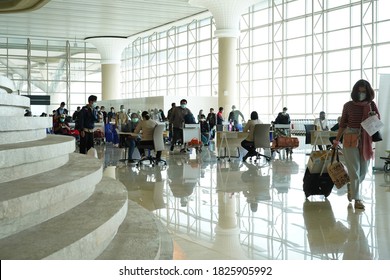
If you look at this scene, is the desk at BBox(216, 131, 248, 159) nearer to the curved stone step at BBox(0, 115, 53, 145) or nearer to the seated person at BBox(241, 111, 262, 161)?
the seated person at BBox(241, 111, 262, 161)

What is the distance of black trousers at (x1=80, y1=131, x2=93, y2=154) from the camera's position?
12.5 m

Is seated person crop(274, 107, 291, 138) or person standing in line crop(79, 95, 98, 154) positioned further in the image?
seated person crop(274, 107, 291, 138)

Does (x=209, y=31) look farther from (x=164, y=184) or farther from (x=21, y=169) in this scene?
(x=21, y=169)

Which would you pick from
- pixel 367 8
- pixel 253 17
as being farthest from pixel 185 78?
pixel 367 8

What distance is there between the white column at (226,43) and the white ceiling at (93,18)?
2532 mm

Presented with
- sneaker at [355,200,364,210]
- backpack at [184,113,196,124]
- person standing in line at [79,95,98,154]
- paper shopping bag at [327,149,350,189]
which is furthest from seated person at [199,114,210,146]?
sneaker at [355,200,364,210]

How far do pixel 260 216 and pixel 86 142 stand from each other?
24.1 feet

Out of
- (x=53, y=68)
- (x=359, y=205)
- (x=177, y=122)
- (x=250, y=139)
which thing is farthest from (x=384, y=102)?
(x=53, y=68)

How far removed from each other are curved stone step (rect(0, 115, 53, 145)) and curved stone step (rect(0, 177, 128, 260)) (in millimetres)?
933

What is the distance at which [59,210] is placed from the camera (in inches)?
150

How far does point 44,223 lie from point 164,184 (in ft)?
18.1

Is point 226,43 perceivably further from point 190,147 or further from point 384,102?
point 384,102

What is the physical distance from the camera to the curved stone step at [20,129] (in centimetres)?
461
